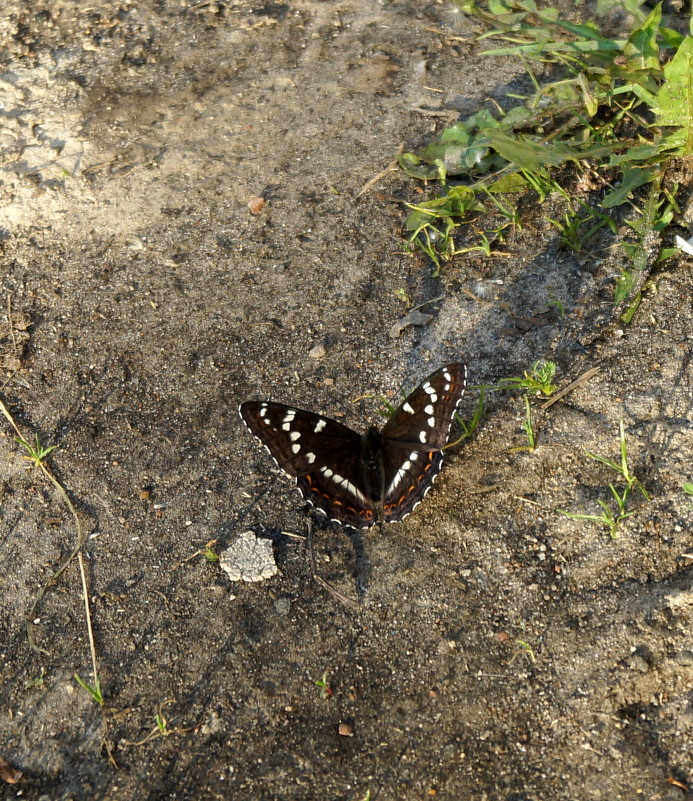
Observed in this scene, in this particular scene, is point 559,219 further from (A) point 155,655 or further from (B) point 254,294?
(A) point 155,655

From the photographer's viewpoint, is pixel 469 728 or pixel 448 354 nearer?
pixel 469 728

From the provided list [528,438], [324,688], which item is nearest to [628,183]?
[528,438]

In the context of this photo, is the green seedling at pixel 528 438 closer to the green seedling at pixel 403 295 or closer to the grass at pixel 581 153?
the grass at pixel 581 153

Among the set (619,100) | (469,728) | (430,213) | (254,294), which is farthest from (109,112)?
(469,728)

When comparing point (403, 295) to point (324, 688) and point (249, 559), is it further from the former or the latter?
point (324, 688)

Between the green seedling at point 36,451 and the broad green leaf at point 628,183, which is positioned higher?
the broad green leaf at point 628,183

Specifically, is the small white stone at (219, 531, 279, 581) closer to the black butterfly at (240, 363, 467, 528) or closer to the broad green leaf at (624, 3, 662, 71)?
the black butterfly at (240, 363, 467, 528)

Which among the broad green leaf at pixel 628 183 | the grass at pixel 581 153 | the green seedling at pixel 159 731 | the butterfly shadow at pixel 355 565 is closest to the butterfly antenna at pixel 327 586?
the butterfly shadow at pixel 355 565

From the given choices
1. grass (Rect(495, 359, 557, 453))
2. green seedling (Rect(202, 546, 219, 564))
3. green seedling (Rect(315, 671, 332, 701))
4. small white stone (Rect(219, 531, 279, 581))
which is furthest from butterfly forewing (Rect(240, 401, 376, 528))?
grass (Rect(495, 359, 557, 453))
